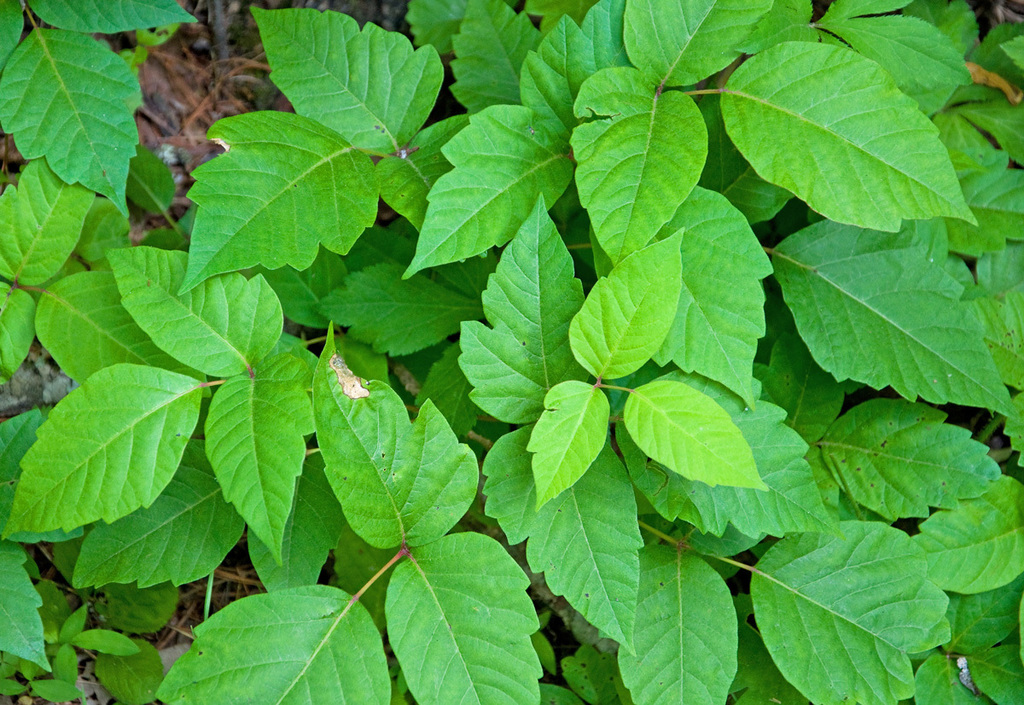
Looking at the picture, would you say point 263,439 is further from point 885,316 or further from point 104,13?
point 885,316

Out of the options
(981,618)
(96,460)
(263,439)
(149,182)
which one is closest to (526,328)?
(263,439)

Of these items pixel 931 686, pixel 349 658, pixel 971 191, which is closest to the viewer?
pixel 349 658

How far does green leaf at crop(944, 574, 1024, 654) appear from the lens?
1977 mm

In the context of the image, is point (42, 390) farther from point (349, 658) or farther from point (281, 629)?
point (349, 658)

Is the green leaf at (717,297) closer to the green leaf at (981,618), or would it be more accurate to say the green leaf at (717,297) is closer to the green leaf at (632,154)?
the green leaf at (632,154)

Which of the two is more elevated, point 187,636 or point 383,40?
point 383,40

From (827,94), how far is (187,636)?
7.78 ft

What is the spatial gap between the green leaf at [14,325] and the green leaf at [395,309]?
74cm

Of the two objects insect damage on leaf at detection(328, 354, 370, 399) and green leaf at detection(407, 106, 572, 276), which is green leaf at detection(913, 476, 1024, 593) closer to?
green leaf at detection(407, 106, 572, 276)

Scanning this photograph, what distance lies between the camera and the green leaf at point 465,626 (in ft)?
4.65

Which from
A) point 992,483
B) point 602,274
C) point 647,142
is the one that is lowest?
point 992,483

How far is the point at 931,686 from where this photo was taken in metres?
1.94

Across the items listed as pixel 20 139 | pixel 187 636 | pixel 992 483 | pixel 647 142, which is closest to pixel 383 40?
pixel 647 142

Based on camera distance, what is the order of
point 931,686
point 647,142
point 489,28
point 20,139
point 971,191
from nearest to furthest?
point 647,142, point 20,139, point 931,686, point 489,28, point 971,191
